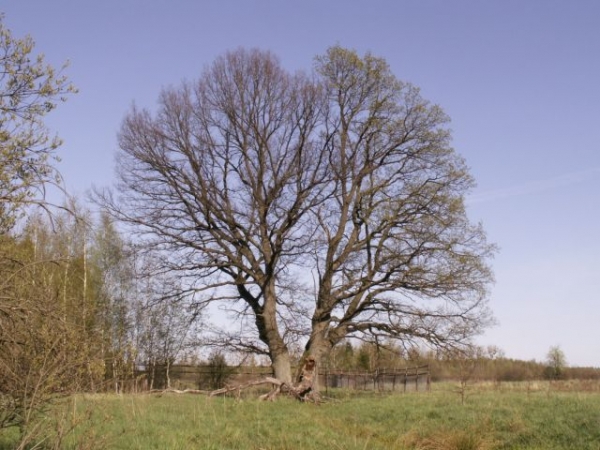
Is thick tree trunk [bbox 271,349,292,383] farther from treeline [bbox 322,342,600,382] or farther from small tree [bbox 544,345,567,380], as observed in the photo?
small tree [bbox 544,345,567,380]

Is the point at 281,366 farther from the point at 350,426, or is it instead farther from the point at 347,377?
the point at 347,377

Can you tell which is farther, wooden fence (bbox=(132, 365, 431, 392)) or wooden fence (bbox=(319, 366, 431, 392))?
wooden fence (bbox=(319, 366, 431, 392))

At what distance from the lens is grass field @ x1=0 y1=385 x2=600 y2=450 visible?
36.8 feet

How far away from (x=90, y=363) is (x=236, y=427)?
22.1ft

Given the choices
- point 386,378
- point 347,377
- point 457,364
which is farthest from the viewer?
point 347,377

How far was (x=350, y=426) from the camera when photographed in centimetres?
1549

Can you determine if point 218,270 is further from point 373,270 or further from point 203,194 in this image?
point 373,270

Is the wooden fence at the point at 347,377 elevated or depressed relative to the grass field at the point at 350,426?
elevated

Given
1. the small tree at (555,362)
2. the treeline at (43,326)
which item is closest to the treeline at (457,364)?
the small tree at (555,362)

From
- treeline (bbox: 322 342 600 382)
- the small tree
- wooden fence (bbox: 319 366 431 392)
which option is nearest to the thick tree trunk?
treeline (bbox: 322 342 600 382)

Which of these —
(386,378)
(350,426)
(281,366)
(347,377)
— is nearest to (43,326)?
(350,426)

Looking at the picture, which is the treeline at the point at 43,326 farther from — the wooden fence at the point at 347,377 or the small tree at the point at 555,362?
the small tree at the point at 555,362

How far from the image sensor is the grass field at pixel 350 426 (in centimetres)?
1121

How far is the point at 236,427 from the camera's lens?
13219 millimetres
